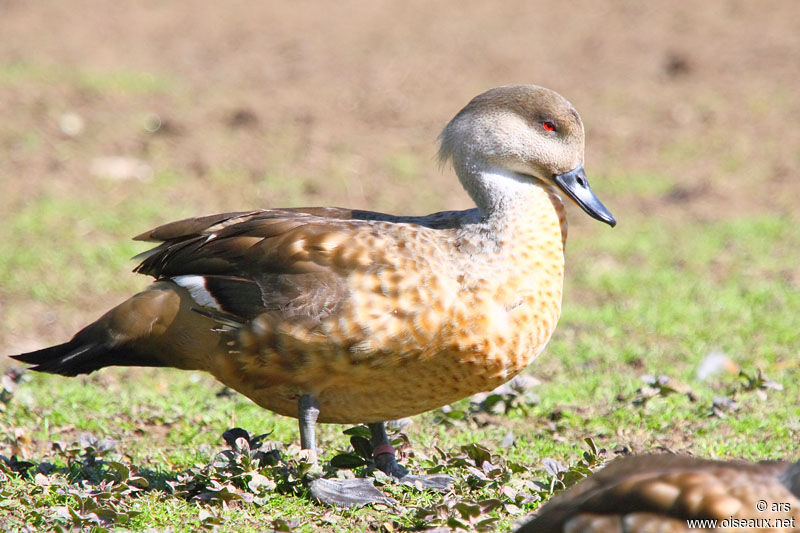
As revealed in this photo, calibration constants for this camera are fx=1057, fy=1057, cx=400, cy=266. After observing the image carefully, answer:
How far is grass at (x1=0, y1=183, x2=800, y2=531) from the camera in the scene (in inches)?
157

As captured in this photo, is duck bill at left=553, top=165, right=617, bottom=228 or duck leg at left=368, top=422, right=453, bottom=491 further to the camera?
duck bill at left=553, top=165, right=617, bottom=228

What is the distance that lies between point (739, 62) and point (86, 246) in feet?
26.9

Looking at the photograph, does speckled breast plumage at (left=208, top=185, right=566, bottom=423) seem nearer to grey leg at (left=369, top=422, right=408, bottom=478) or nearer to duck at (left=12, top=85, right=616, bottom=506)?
duck at (left=12, top=85, right=616, bottom=506)

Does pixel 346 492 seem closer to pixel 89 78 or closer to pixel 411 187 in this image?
pixel 411 187

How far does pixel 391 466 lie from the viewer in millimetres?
4355

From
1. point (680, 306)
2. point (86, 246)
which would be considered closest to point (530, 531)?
point (680, 306)

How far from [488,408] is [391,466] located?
3.77 ft

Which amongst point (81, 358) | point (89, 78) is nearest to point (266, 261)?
point (81, 358)

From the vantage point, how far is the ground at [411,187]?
5062 millimetres

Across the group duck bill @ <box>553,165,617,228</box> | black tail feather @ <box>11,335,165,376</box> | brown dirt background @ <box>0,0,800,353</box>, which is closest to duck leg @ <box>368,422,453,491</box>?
black tail feather @ <box>11,335,165,376</box>

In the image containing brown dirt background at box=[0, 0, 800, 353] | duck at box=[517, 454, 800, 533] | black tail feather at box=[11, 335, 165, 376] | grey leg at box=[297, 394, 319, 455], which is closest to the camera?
duck at box=[517, 454, 800, 533]

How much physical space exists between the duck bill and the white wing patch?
5.00ft

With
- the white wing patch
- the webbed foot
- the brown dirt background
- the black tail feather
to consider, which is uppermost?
the brown dirt background

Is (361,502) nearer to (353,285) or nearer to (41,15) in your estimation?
(353,285)
